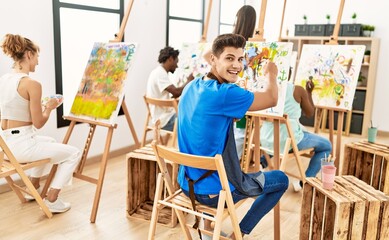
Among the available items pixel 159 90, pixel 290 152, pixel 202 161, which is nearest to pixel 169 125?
pixel 159 90

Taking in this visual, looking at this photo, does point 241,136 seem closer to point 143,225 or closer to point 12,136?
point 143,225

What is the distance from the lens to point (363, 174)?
2.98 metres

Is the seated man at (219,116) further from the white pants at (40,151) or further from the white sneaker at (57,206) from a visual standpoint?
the white sneaker at (57,206)

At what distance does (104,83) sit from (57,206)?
3.24 ft

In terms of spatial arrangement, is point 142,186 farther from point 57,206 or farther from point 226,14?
point 226,14

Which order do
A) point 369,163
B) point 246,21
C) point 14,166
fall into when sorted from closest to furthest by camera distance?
point 14,166
point 246,21
point 369,163

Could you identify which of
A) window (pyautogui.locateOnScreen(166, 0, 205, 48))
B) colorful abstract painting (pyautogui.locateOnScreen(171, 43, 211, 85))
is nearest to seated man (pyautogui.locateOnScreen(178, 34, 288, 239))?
colorful abstract painting (pyautogui.locateOnScreen(171, 43, 211, 85))

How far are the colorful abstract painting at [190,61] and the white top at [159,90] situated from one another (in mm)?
437

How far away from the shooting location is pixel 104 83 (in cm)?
292

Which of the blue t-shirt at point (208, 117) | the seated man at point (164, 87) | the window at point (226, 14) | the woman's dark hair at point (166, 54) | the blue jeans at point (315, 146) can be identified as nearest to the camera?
the blue t-shirt at point (208, 117)

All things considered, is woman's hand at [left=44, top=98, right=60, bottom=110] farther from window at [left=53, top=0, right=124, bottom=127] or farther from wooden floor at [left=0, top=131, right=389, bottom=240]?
window at [left=53, top=0, right=124, bottom=127]

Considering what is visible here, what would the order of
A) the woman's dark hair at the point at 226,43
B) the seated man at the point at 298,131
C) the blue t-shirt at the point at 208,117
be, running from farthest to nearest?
the seated man at the point at 298,131
the woman's dark hair at the point at 226,43
the blue t-shirt at the point at 208,117

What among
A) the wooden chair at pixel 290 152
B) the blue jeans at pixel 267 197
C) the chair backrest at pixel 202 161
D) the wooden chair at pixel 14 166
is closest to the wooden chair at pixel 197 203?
the chair backrest at pixel 202 161

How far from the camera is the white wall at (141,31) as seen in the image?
3197 millimetres
